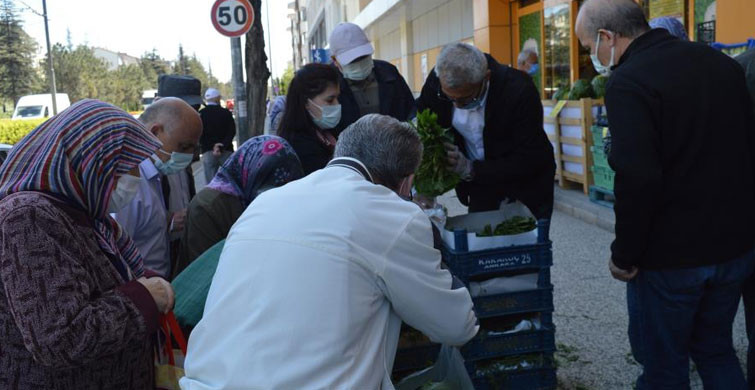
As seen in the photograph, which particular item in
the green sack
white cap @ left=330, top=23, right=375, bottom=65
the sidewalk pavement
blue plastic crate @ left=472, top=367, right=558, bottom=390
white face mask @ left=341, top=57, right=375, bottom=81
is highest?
white cap @ left=330, top=23, right=375, bottom=65

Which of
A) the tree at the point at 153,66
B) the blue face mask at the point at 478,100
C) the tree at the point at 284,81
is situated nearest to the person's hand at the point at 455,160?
the blue face mask at the point at 478,100

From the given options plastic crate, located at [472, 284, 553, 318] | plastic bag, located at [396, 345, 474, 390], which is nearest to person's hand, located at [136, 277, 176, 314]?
plastic bag, located at [396, 345, 474, 390]

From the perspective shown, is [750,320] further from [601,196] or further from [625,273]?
[601,196]

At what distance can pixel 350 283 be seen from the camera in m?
1.86

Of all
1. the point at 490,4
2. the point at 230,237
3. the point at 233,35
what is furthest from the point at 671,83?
the point at 490,4

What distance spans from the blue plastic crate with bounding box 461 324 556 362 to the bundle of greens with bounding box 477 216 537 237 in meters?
0.47

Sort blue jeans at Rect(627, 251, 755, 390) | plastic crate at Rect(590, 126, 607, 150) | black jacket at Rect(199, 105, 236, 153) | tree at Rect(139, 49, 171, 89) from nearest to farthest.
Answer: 1. blue jeans at Rect(627, 251, 755, 390)
2. plastic crate at Rect(590, 126, 607, 150)
3. black jacket at Rect(199, 105, 236, 153)
4. tree at Rect(139, 49, 171, 89)

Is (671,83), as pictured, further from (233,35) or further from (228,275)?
Result: (233,35)

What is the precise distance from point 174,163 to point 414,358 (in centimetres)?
151

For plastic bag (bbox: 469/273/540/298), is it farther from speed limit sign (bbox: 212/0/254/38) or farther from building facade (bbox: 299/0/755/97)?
speed limit sign (bbox: 212/0/254/38)

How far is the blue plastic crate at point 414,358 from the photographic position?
3154 millimetres

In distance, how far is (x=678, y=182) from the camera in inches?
104

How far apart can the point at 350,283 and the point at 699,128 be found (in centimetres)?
150

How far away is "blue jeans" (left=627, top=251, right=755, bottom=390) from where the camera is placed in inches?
108
